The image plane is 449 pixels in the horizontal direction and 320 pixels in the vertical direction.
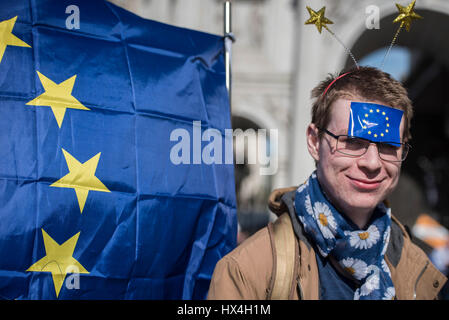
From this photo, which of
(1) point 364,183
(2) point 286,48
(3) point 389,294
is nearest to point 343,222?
(1) point 364,183

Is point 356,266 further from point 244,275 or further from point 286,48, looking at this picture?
point 286,48

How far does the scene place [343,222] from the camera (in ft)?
6.20

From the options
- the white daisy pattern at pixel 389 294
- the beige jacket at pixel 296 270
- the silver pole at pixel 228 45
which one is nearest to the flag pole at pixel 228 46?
the silver pole at pixel 228 45

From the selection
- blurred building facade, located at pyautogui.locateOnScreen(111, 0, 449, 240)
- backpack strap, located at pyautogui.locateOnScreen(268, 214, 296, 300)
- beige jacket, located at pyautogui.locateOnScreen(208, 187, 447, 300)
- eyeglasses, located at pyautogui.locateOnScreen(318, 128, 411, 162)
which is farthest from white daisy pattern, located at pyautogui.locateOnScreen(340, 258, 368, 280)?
blurred building facade, located at pyautogui.locateOnScreen(111, 0, 449, 240)

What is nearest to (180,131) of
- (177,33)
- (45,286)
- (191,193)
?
(191,193)

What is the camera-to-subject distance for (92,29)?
2.30 m

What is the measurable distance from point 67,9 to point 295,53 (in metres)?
11.0

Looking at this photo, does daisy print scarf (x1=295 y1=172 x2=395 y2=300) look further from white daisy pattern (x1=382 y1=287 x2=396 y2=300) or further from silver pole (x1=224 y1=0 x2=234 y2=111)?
silver pole (x1=224 y1=0 x2=234 y2=111)

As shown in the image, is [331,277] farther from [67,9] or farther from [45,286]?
[67,9]

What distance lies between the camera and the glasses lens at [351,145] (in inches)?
75.1

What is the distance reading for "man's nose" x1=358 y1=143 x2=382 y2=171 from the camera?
1.87 m

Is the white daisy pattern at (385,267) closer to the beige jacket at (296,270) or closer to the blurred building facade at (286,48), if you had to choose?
the beige jacket at (296,270)

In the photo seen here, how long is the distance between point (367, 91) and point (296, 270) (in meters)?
0.85

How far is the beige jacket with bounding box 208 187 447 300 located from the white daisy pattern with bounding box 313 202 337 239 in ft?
0.38
